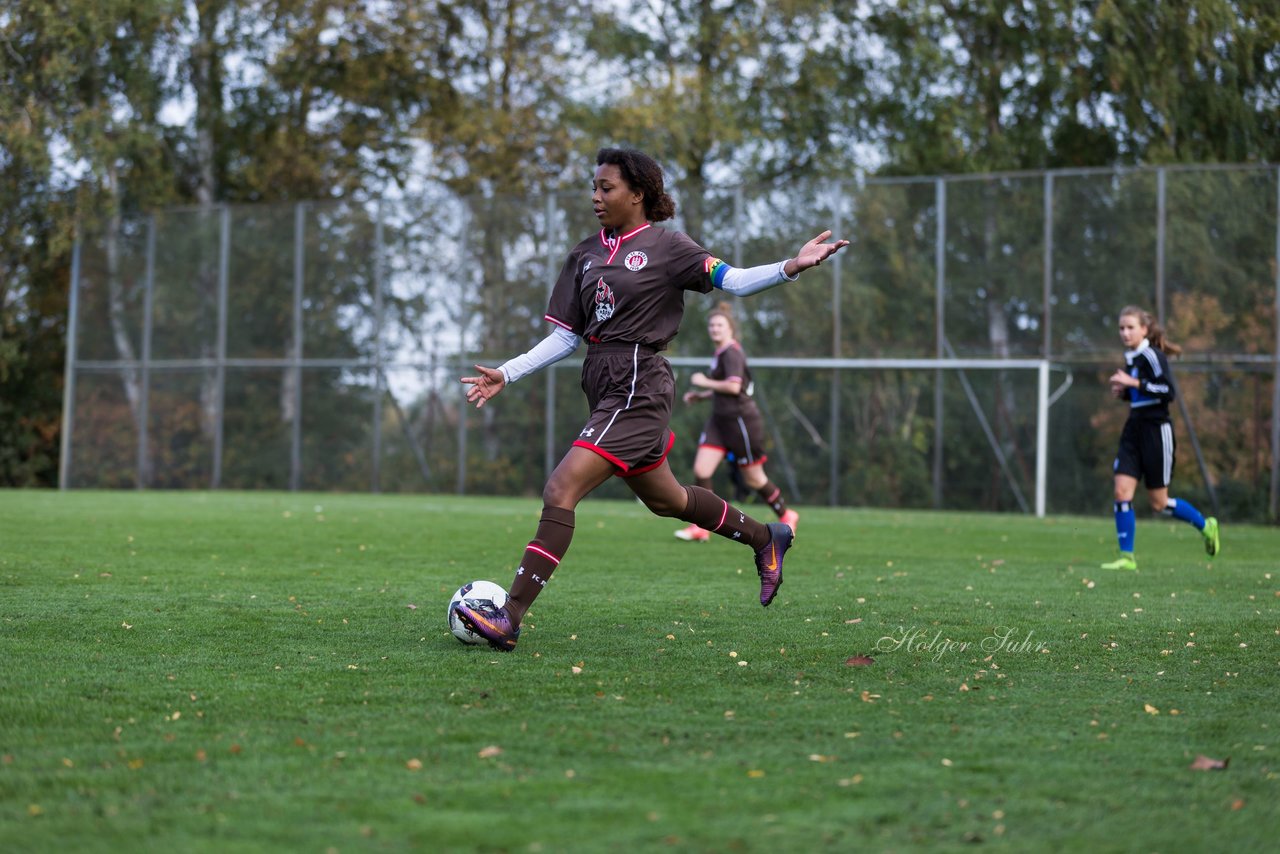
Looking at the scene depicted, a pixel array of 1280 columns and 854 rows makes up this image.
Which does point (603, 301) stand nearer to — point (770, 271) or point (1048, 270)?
point (770, 271)

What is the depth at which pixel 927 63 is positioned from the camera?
2666 cm

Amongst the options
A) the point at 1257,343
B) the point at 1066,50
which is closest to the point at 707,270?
the point at 1257,343

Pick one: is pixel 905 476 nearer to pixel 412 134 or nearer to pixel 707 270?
pixel 412 134

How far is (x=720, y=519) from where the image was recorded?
6.62 m

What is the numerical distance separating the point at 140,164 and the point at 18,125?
2644 mm

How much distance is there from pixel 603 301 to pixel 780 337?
1655 centimetres

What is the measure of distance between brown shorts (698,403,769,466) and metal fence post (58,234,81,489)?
18062 mm

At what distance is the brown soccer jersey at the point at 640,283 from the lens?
607 centimetres

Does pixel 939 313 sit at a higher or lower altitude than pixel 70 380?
higher

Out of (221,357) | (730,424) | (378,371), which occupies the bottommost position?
(730,424)

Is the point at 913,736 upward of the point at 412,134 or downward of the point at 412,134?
downward

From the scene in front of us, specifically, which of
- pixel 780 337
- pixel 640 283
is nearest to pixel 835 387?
pixel 780 337

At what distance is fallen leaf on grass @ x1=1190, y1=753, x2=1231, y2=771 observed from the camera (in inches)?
151

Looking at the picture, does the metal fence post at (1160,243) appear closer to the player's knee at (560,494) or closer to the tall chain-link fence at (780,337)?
the tall chain-link fence at (780,337)
